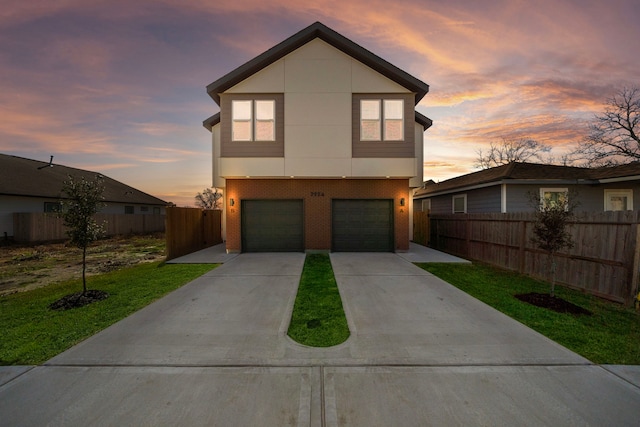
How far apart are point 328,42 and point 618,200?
17376mm

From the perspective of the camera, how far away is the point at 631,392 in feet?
9.44

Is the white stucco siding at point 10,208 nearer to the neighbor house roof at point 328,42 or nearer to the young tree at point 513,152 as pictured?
the neighbor house roof at point 328,42

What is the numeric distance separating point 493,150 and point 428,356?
38.4 meters

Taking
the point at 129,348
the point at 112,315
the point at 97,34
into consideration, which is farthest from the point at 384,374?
the point at 97,34

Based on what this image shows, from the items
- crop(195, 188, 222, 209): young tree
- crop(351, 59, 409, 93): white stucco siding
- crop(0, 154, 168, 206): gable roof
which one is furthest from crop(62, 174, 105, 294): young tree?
crop(195, 188, 222, 209): young tree

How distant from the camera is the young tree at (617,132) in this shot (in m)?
20.7

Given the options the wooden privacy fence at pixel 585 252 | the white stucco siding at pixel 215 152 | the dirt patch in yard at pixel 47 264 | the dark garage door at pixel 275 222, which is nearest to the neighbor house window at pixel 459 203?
the wooden privacy fence at pixel 585 252

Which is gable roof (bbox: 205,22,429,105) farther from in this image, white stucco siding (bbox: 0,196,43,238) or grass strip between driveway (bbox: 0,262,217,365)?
white stucco siding (bbox: 0,196,43,238)

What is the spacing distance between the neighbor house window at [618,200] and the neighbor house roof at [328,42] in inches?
473

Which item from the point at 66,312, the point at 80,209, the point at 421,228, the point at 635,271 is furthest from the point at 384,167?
the point at 66,312

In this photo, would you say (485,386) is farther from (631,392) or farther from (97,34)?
(97,34)

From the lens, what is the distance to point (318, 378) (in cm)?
310

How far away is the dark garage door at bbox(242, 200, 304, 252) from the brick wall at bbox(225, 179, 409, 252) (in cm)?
33

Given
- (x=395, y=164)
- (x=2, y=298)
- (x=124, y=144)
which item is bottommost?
(x=2, y=298)
